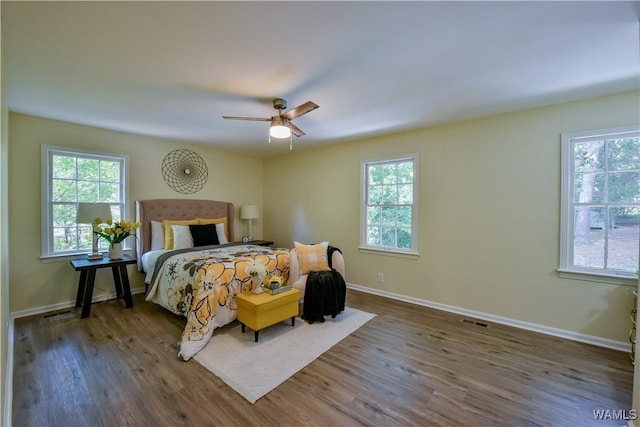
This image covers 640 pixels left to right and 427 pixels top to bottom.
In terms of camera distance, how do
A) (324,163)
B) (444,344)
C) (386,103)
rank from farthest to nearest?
(324,163) < (386,103) < (444,344)

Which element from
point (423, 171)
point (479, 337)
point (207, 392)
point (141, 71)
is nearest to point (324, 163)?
point (423, 171)

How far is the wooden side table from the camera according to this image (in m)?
3.14

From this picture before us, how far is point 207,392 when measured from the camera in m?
1.94

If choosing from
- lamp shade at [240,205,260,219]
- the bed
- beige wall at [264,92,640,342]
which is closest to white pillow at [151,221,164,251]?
the bed

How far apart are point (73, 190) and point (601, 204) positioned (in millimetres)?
6071

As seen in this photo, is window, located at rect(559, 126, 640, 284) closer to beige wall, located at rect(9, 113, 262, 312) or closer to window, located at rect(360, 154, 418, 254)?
window, located at rect(360, 154, 418, 254)

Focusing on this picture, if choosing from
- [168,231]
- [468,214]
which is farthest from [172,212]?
[468,214]

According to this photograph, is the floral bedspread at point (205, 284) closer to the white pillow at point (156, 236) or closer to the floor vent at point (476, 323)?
the white pillow at point (156, 236)

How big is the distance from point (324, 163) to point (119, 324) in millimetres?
3606

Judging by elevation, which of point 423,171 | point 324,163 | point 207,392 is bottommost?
point 207,392

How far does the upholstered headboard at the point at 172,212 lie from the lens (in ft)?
13.0

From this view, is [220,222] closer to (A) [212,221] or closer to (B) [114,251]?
(A) [212,221]

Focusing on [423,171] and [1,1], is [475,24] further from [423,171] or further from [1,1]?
[1,1]

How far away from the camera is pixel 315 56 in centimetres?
197
